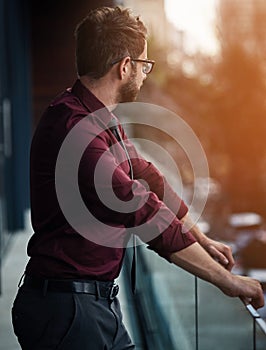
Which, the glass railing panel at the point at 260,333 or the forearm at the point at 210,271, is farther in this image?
the glass railing panel at the point at 260,333

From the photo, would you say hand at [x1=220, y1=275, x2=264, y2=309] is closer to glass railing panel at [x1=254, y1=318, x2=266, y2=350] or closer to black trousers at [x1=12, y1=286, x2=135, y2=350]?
glass railing panel at [x1=254, y1=318, x2=266, y2=350]

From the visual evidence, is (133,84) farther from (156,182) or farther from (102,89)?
(156,182)

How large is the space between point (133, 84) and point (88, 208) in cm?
28

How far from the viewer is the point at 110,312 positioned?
1750 millimetres

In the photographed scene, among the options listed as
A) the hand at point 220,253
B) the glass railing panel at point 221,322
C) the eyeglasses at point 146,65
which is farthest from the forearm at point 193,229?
the eyeglasses at point 146,65

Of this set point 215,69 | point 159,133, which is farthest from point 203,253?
point 215,69

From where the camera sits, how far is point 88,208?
→ 5.33 feet

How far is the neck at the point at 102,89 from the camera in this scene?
5.51 feet

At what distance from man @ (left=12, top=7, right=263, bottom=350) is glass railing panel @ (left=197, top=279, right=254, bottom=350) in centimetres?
28

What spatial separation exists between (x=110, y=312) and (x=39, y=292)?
17 centimetres

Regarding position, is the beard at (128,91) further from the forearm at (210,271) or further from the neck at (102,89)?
the forearm at (210,271)

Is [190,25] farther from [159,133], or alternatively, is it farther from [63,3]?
[63,3]

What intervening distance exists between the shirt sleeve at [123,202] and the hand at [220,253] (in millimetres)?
243

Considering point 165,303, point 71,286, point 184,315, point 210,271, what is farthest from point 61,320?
point 165,303
